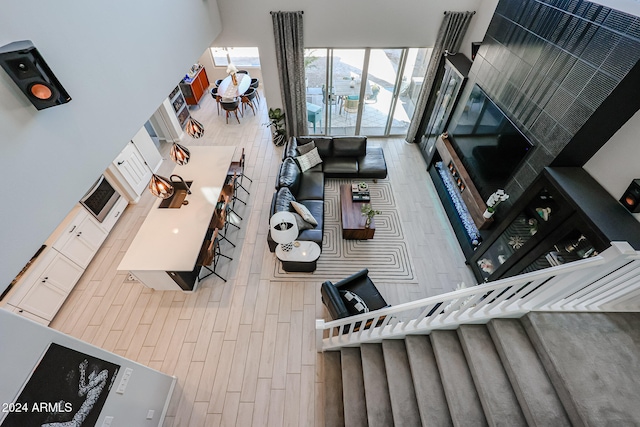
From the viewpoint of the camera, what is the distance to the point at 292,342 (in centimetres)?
359

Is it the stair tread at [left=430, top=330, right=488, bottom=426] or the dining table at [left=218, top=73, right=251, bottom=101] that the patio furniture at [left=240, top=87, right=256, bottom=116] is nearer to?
the dining table at [left=218, top=73, right=251, bottom=101]

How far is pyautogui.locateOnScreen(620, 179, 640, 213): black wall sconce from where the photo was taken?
2.26 m

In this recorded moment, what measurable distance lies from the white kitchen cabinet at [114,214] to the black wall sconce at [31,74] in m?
3.57

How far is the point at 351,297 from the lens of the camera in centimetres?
332

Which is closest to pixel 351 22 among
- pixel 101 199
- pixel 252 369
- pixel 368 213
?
pixel 368 213

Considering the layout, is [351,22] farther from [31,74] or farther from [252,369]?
[252,369]

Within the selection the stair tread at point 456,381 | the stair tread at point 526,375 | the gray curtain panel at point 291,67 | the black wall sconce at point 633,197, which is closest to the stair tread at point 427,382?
the stair tread at point 456,381

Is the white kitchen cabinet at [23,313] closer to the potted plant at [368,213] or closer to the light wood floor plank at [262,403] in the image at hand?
the light wood floor plank at [262,403]

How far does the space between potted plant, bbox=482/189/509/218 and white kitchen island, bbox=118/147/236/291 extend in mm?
4056

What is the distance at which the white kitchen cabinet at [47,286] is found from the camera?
3285mm

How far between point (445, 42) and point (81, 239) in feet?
24.1

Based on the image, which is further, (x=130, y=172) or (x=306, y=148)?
(x=306, y=148)

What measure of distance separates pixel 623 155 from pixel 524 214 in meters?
1.01

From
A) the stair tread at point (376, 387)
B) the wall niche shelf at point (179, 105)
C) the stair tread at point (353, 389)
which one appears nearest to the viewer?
the stair tread at point (376, 387)
